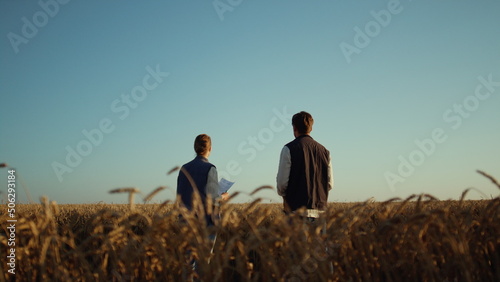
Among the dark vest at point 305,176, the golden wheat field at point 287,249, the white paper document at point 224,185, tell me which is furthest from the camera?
the white paper document at point 224,185

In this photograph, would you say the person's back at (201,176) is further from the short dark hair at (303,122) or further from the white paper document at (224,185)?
the short dark hair at (303,122)

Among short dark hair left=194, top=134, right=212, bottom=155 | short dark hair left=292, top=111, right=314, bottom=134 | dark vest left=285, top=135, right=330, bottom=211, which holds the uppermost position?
short dark hair left=292, top=111, right=314, bottom=134

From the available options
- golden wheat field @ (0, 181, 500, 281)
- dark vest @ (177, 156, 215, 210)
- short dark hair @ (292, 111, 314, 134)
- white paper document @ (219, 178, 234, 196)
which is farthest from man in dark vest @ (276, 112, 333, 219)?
golden wheat field @ (0, 181, 500, 281)

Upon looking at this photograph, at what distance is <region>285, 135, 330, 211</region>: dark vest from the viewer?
15.5 ft

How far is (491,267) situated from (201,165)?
3.17 metres

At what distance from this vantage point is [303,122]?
16.0 ft

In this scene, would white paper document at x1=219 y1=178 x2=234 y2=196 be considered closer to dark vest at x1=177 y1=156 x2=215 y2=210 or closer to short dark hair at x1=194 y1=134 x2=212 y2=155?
dark vest at x1=177 y1=156 x2=215 y2=210

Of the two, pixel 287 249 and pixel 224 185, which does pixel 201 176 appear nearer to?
pixel 224 185

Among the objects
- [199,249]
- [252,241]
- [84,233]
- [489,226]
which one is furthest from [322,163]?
[84,233]

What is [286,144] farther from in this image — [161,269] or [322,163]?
[161,269]

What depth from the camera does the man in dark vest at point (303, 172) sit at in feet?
15.5

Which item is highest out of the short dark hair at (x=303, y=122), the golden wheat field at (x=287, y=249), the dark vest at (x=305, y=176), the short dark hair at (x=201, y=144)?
the short dark hair at (x=303, y=122)

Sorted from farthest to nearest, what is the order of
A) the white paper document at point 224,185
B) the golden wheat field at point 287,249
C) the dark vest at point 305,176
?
the white paper document at point 224,185 → the dark vest at point 305,176 → the golden wheat field at point 287,249

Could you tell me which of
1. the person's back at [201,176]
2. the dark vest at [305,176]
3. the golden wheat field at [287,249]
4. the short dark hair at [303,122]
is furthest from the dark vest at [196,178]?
the golden wheat field at [287,249]
